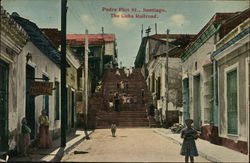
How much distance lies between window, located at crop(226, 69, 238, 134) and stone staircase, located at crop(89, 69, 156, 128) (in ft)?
59.7

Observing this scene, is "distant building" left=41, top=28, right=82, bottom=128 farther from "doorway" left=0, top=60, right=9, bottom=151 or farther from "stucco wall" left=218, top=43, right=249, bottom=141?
"doorway" left=0, top=60, right=9, bottom=151

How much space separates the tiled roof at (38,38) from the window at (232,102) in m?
6.29

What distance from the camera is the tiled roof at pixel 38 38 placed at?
45.2 ft

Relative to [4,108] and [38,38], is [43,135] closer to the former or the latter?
[38,38]

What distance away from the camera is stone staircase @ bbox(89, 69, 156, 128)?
34531mm

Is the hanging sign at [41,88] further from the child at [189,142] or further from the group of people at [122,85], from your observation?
the group of people at [122,85]

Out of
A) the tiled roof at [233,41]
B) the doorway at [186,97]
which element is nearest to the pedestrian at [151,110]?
the doorway at [186,97]

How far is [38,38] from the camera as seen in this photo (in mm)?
15414

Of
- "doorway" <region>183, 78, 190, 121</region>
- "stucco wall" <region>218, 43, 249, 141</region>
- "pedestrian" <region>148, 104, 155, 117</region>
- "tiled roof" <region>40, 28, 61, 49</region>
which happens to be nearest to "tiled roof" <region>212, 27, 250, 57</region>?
"stucco wall" <region>218, 43, 249, 141</region>

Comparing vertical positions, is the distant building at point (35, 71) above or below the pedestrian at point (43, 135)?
above

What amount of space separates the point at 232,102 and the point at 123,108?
24.4 m

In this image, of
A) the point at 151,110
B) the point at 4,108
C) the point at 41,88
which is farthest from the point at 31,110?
the point at 151,110

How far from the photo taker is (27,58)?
567 inches

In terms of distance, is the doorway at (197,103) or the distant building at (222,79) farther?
the doorway at (197,103)
